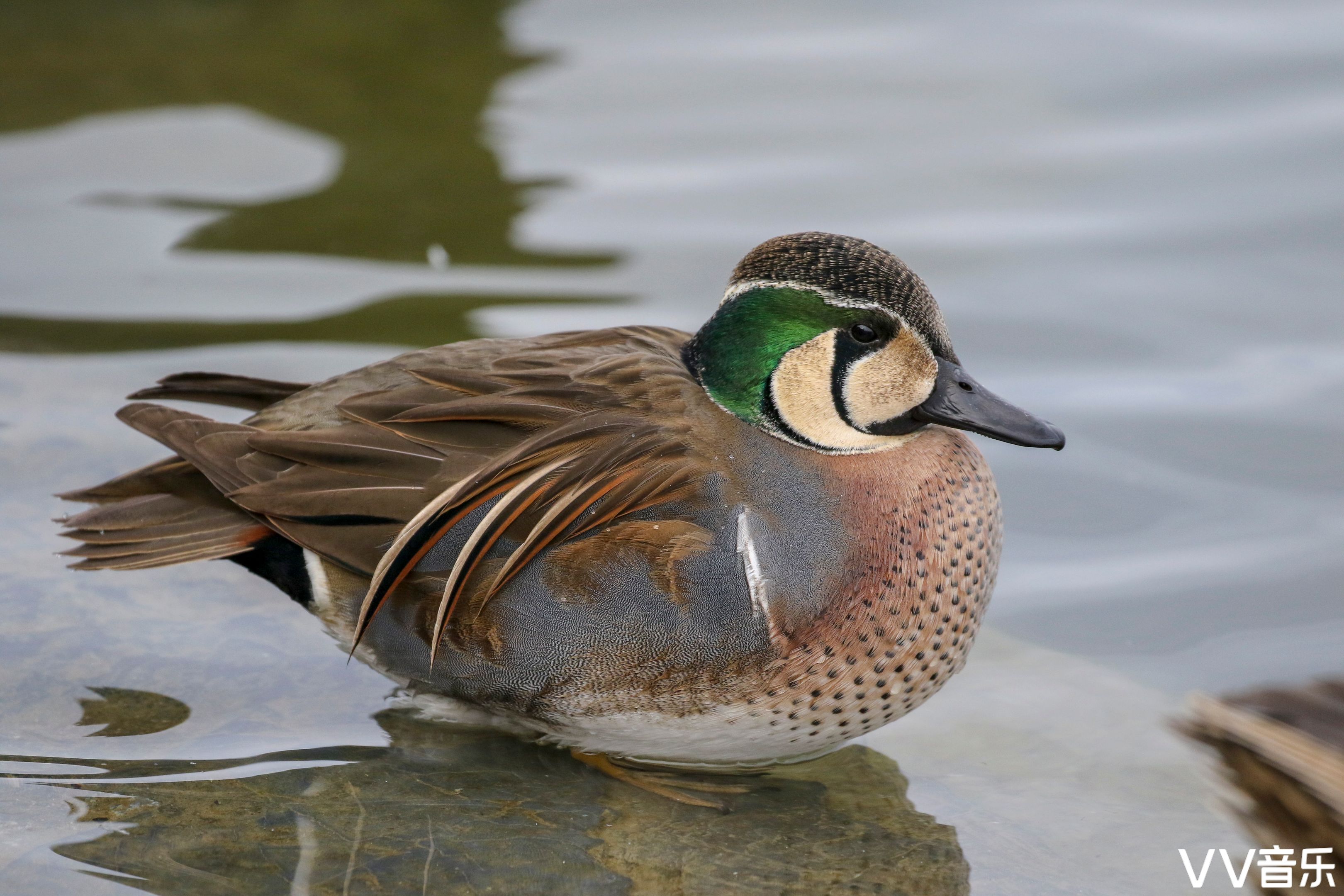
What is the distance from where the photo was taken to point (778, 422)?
4613 mm

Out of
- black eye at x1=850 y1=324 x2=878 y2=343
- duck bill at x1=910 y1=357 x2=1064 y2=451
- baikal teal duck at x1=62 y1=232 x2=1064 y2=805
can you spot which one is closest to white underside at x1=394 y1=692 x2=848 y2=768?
baikal teal duck at x1=62 y1=232 x2=1064 y2=805

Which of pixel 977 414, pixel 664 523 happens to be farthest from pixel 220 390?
pixel 977 414

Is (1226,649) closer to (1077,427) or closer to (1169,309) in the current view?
(1077,427)

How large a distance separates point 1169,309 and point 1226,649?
7.54 feet

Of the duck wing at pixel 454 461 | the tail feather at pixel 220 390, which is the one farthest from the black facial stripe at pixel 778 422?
the tail feather at pixel 220 390

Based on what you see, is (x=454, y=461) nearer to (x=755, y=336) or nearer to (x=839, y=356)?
(x=755, y=336)

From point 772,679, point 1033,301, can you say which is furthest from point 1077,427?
point 772,679

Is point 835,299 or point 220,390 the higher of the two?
point 835,299

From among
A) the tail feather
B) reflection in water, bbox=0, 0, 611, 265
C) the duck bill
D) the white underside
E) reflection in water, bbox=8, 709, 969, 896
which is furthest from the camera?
reflection in water, bbox=0, 0, 611, 265

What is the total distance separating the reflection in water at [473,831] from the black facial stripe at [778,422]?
0.97 metres

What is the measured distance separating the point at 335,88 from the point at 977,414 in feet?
19.1

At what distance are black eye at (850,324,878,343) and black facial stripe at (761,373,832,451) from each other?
268 millimetres

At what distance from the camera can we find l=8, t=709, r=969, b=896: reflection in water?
156 inches

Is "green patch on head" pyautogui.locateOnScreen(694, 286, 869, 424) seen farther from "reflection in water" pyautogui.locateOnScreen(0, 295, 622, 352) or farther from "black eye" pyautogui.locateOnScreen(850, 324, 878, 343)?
"reflection in water" pyautogui.locateOnScreen(0, 295, 622, 352)
